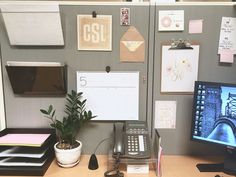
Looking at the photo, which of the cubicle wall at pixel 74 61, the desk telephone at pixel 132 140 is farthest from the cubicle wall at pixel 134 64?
the desk telephone at pixel 132 140

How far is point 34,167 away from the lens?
1154 millimetres

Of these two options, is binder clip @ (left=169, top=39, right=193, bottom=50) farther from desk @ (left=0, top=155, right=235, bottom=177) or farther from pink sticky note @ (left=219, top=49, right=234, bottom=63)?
desk @ (left=0, top=155, right=235, bottom=177)

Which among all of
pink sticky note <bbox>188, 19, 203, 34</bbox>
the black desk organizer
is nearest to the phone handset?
the black desk organizer

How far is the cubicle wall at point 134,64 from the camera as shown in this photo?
4.14 feet

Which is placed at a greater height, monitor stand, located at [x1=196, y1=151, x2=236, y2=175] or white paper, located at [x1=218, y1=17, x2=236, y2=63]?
white paper, located at [x1=218, y1=17, x2=236, y2=63]

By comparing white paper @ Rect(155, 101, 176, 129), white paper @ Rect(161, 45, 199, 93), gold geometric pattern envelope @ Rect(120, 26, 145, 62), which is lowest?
white paper @ Rect(155, 101, 176, 129)

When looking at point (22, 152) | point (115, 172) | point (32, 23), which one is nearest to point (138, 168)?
point (115, 172)

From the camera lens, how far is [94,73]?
130 cm

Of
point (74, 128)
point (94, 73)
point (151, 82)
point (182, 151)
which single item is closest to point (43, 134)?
point (74, 128)

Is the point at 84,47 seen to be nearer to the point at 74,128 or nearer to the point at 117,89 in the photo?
the point at 117,89

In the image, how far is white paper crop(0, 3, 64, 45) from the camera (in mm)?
1187

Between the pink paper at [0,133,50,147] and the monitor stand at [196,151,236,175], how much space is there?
31.0 inches

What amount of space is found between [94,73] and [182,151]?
25.3 inches

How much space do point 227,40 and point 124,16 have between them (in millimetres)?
538
